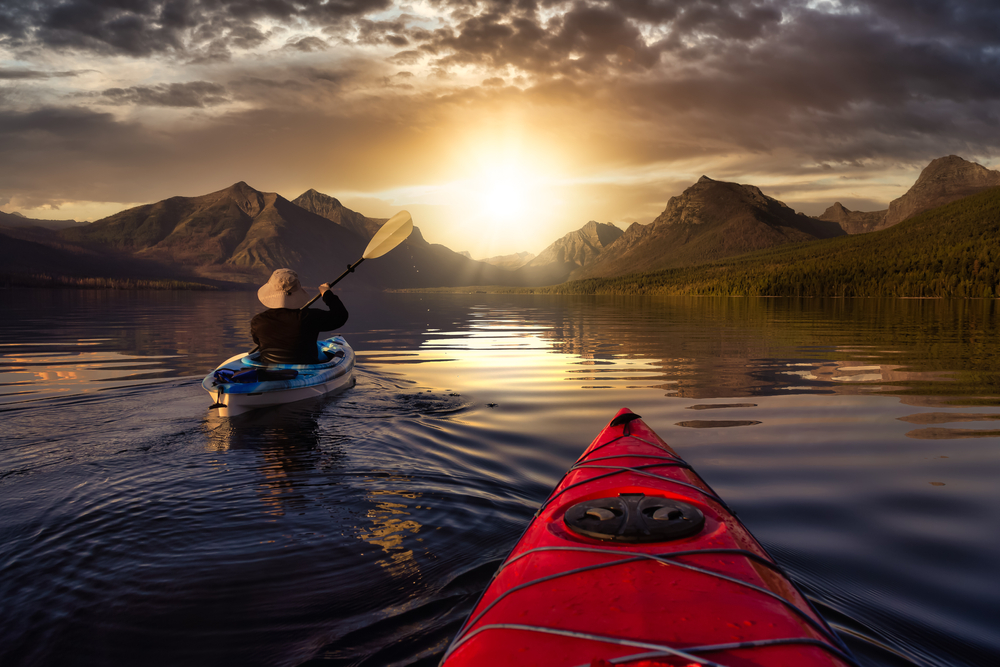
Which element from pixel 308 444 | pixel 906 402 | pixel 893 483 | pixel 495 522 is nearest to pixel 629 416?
pixel 495 522

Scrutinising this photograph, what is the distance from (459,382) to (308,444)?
589 centimetres

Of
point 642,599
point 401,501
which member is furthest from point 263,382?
point 642,599

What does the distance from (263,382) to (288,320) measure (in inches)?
51.0

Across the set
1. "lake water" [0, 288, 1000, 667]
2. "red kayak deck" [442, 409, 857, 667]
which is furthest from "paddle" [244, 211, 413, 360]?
"red kayak deck" [442, 409, 857, 667]

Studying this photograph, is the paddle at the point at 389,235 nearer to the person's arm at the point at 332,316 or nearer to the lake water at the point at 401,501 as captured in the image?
the person's arm at the point at 332,316

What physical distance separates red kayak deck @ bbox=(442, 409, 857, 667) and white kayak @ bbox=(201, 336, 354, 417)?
24.0 feet

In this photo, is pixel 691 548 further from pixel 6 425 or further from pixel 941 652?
pixel 6 425

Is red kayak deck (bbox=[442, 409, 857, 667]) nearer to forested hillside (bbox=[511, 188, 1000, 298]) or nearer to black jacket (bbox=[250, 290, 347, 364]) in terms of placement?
black jacket (bbox=[250, 290, 347, 364])

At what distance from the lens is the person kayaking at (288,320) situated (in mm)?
10250

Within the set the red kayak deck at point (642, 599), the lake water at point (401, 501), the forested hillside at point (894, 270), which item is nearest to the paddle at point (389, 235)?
the lake water at point (401, 501)

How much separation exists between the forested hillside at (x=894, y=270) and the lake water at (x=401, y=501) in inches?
4100

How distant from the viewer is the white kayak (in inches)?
368

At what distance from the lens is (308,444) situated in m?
8.20

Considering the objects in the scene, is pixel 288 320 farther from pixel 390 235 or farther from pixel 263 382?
pixel 390 235
